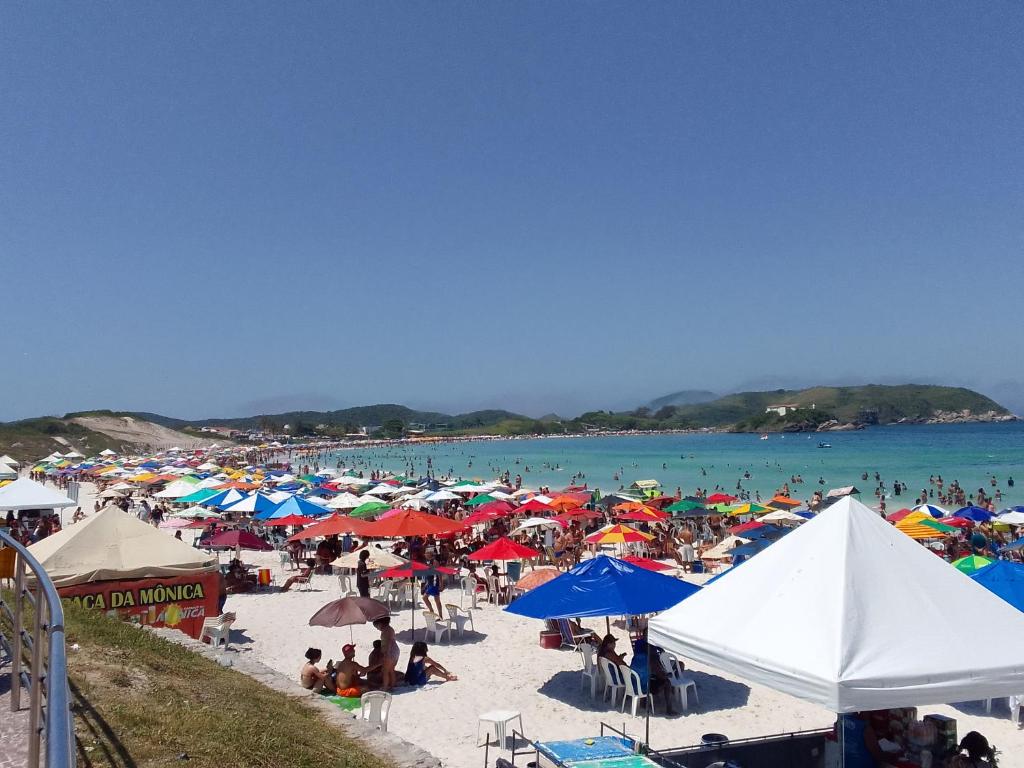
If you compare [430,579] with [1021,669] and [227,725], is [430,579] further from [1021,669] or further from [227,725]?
[1021,669]

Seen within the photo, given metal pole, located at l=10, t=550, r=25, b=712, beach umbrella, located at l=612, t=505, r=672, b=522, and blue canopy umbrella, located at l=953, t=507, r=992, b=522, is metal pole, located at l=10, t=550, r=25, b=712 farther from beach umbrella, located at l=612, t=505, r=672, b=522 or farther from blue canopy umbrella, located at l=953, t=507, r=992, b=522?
blue canopy umbrella, located at l=953, t=507, r=992, b=522

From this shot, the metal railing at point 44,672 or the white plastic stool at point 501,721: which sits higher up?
the metal railing at point 44,672

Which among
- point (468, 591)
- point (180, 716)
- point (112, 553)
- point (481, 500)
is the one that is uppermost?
point (112, 553)

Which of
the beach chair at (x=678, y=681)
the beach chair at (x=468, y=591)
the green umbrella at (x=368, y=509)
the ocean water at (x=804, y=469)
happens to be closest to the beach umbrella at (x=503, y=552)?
the beach chair at (x=468, y=591)

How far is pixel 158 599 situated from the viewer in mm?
9281

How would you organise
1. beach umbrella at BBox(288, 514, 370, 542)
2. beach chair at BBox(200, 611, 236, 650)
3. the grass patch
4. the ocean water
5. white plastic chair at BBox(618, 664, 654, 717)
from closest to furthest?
the grass patch < white plastic chair at BBox(618, 664, 654, 717) < beach chair at BBox(200, 611, 236, 650) < beach umbrella at BBox(288, 514, 370, 542) < the ocean water

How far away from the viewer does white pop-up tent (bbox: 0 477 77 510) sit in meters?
13.6

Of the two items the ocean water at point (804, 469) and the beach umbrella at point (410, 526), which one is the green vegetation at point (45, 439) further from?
the beach umbrella at point (410, 526)

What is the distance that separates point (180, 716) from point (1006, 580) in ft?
25.6

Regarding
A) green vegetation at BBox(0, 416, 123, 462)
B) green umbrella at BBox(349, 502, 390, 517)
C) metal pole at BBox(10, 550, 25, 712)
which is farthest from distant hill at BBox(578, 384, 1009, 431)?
metal pole at BBox(10, 550, 25, 712)

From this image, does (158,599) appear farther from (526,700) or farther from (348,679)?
(526,700)

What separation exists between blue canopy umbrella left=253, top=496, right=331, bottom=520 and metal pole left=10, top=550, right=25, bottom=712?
13.9m

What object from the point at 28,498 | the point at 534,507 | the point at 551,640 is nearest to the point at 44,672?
the point at 551,640

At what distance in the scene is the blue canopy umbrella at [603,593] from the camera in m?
7.77
